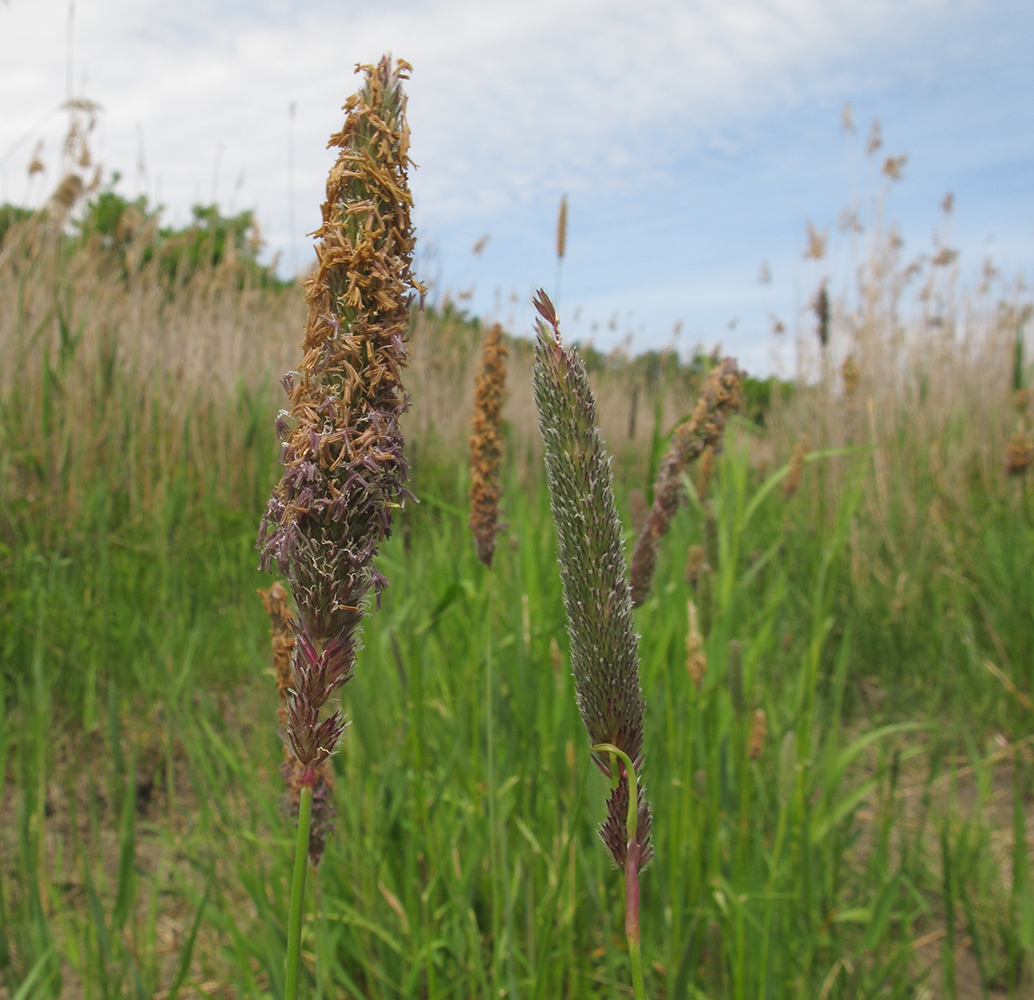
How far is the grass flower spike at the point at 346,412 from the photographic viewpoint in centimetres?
54

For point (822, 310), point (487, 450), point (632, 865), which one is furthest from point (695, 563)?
point (822, 310)

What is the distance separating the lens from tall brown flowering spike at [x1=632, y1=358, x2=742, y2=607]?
118 cm

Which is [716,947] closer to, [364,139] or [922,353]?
[364,139]

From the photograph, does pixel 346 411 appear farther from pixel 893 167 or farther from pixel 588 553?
pixel 893 167

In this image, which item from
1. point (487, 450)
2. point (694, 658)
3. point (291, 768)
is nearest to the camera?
point (291, 768)

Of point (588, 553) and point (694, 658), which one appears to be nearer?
point (588, 553)

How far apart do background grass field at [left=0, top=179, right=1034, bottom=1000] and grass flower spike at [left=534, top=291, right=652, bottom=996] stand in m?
0.59

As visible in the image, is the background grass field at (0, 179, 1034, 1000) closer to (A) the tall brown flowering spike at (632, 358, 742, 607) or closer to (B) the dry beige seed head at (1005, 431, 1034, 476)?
(A) the tall brown flowering spike at (632, 358, 742, 607)

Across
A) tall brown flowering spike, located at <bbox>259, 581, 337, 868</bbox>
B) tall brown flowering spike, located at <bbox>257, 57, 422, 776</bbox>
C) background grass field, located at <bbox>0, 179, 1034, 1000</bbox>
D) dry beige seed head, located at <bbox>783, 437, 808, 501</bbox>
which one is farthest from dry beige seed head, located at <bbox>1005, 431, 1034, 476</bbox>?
tall brown flowering spike, located at <bbox>257, 57, 422, 776</bbox>

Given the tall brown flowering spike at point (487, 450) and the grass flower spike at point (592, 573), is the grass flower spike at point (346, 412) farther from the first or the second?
the tall brown flowering spike at point (487, 450)

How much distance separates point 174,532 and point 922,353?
5.98m

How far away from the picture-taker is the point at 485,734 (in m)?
2.10

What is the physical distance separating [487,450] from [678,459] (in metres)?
0.54

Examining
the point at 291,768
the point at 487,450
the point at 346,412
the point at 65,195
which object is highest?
the point at 65,195
